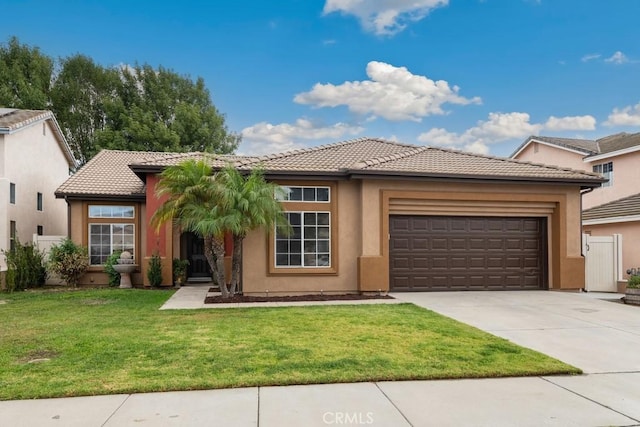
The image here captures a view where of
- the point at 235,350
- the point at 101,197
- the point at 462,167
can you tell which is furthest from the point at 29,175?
the point at 462,167

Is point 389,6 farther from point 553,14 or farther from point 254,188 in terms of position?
point 254,188

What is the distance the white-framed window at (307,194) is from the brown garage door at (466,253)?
2.12 metres

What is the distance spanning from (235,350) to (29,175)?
650 inches

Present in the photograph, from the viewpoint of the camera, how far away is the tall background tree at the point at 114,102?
30172 millimetres

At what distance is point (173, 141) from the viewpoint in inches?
1225

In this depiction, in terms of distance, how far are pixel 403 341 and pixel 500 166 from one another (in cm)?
915

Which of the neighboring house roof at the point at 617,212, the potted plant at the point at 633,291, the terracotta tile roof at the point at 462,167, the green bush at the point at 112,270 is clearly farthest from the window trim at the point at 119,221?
the neighboring house roof at the point at 617,212

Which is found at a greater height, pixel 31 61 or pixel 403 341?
pixel 31 61

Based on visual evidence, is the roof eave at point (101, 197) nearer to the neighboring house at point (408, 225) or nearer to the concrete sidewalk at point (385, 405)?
the neighboring house at point (408, 225)

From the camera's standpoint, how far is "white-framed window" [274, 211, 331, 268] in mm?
13195

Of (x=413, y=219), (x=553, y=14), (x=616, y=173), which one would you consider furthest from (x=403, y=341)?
(x=616, y=173)

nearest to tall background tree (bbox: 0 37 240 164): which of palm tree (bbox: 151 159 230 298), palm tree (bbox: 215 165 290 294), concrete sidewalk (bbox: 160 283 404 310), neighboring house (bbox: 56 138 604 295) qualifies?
neighboring house (bbox: 56 138 604 295)

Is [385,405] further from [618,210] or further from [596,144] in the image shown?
[596,144]

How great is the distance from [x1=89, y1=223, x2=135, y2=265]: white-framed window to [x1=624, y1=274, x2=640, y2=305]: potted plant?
15490 mm
